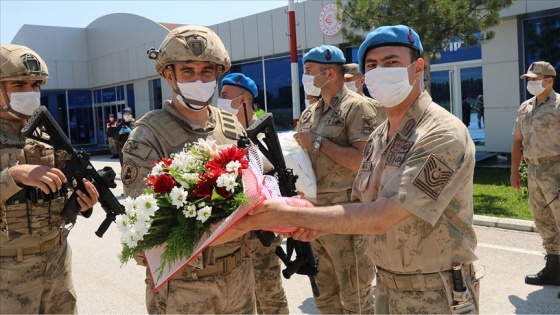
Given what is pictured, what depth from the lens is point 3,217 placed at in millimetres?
3436

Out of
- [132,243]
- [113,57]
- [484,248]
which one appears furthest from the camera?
[113,57]

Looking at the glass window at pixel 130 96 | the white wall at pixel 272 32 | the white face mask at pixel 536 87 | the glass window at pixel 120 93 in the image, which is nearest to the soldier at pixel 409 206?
the white face mask at pixel 536 87

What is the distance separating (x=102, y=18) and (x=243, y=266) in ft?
88.2

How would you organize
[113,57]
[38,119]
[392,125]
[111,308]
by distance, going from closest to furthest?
[392,125] < [38,119] < [111,308] < [113,57]

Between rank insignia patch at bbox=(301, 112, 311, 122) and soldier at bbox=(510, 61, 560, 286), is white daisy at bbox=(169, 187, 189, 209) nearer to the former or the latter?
rank insignia patch at bbox=(301, 112, 311, 122)

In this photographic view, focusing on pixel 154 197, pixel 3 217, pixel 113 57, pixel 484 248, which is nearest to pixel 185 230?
pixel 154 197

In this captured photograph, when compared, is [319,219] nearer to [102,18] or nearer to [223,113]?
[223,113]

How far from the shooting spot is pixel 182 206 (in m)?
2.25

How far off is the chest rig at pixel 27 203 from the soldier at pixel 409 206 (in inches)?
70.7

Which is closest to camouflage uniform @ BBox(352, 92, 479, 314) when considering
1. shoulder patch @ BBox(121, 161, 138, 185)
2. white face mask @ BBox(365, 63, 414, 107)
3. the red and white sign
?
white face mask @ BBox(365, 63, 414, 107)

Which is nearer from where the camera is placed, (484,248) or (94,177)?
(94,177)

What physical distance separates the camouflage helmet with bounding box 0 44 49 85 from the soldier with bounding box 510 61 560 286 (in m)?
4.79

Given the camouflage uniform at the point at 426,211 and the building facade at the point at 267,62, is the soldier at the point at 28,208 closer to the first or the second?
the camouflage uniform at the point at 426,211

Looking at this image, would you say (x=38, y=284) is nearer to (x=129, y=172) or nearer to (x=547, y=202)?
(x=129, y=172)
